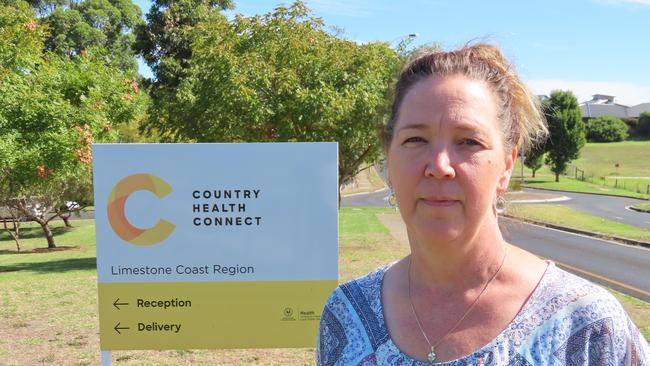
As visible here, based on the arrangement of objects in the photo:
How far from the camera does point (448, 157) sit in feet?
4.78

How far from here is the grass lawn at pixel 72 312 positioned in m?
6.26

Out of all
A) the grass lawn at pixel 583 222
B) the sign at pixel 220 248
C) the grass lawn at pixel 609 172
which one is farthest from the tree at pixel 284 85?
the grass lawn at pixel 609 172

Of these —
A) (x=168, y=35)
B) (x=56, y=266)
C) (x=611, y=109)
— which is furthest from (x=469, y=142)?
(x=611, y=109)

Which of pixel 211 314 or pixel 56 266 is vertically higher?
pixel 211 314

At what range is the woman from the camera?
56.0 inches

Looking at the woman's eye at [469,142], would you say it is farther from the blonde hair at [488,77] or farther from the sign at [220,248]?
the sign at [220,248]

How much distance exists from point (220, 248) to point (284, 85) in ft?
27.6

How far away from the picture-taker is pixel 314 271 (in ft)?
15.8

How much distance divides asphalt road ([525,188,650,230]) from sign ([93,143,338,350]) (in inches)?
718

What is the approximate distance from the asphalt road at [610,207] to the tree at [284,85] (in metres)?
11.7

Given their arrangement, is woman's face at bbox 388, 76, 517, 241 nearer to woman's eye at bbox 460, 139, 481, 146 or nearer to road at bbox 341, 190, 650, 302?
woman's eye at bbox 460, 139, 481, 146

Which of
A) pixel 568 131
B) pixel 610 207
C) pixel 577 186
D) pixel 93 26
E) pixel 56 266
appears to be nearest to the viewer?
pixel 56 266

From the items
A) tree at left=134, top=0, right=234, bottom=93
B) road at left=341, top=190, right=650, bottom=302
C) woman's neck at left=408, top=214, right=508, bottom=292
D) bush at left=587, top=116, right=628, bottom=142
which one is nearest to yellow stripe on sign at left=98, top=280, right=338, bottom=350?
woman's neck at left=408, top=214, right=508, bottom=292

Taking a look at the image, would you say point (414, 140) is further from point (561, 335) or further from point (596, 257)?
point (596, 257)
